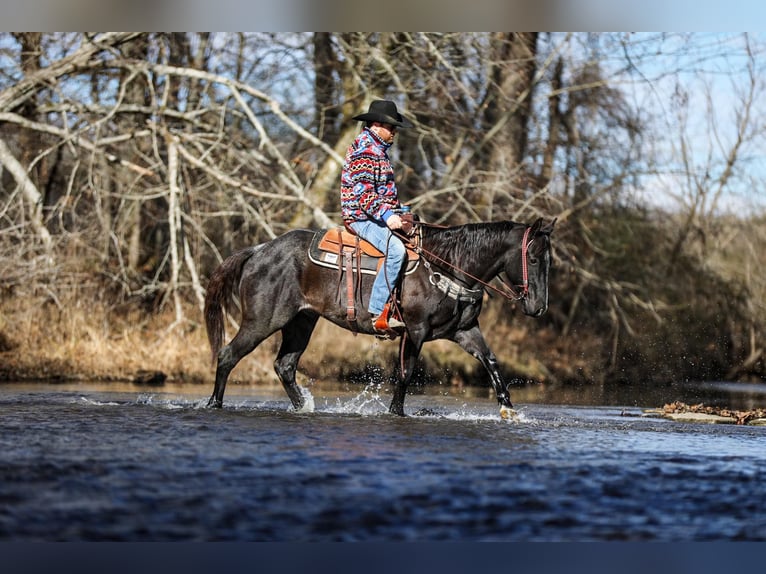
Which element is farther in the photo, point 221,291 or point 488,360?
point 221,291

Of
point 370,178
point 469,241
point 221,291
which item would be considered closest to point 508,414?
point 469,241

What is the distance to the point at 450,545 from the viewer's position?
210 inches

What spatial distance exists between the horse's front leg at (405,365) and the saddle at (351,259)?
0.54m

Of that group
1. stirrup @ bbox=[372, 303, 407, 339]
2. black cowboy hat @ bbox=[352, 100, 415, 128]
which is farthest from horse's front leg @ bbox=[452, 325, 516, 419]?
black cowboy hat @ bbox=[352, 100, 415, 128]

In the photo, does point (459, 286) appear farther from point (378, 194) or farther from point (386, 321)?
point (378, 194)

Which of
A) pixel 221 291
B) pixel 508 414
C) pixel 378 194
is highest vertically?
pixel 378 194

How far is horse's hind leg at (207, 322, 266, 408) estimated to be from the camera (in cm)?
1002

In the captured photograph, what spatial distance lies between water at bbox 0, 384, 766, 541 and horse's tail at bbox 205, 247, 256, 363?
96cm

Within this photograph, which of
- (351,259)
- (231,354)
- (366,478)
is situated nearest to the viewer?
(366,478)

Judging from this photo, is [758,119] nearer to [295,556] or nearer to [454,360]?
[454,360]

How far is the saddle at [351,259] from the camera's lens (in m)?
9.53

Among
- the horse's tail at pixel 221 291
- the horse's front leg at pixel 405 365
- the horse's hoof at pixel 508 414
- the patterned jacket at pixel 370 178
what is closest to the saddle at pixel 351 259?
the patterned jacket at pixel 370 178

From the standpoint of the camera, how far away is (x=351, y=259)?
31.5 ft

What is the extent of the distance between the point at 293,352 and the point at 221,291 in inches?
35.7
